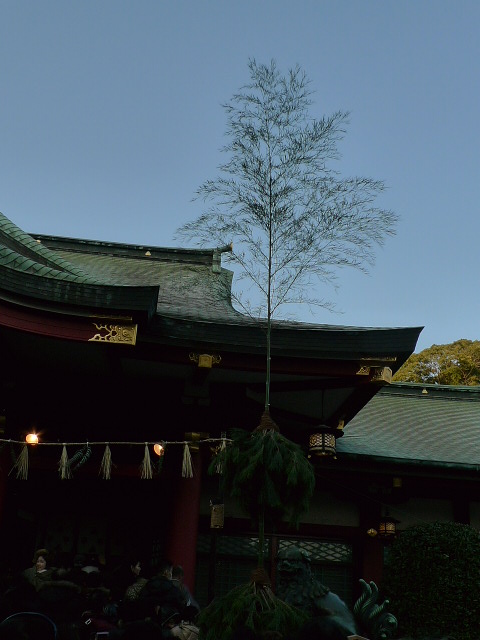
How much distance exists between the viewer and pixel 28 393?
11.0 m

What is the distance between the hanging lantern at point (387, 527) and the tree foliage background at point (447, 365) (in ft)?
86.0

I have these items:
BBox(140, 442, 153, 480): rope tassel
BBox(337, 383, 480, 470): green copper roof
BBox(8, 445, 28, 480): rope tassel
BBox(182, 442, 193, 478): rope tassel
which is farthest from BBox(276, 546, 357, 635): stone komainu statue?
BBox(337, 383, 480, 470): green copper roof

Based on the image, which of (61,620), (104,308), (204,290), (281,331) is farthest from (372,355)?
(61,620)

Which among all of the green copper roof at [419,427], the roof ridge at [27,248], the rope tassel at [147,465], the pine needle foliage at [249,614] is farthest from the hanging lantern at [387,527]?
the roof ridge at [27,248]

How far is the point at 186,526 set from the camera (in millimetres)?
10352

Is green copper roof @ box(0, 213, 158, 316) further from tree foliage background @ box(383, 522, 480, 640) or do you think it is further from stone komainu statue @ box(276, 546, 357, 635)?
tree foliage background @ box(383, 522, 480, 640)

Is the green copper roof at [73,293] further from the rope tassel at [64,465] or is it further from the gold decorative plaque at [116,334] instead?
the rope tassel at [64,465]

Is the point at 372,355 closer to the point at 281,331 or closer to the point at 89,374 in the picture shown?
the point at 281,331

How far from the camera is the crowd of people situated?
4.56 meters

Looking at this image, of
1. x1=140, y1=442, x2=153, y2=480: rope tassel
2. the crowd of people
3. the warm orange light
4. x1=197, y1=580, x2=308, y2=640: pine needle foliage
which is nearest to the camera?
the crowd of people

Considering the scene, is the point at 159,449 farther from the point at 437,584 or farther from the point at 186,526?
the point at 437,584

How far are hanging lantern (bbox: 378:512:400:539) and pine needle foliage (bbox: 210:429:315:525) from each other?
5525 millimetres

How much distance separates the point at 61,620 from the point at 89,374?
6.31 meters

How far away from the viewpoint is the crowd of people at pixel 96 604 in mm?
4562
